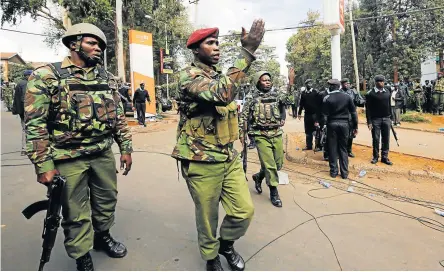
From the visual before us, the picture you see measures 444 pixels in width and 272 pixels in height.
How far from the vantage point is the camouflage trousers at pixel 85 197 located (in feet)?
8.33

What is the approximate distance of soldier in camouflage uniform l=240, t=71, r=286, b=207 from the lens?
14.7 feet

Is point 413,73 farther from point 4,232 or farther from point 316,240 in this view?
point 4,232

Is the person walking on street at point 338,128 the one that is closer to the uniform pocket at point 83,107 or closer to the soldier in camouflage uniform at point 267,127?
the soldier in camouflage uniform at point 267,127

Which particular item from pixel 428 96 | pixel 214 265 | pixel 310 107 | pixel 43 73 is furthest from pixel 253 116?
pixel 428 96

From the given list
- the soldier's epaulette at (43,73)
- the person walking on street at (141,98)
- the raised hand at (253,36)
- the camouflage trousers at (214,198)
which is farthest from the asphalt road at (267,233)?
the person walking on street at (141,98)

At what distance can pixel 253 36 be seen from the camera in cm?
216

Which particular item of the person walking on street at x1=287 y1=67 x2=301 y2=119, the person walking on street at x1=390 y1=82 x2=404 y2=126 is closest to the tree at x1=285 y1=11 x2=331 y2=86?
the person walking on street at x1=287 y1=67 x2=301 y2=119

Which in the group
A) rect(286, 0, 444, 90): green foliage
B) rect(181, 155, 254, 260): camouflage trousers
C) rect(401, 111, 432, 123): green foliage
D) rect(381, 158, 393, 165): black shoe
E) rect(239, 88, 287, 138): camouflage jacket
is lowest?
rect(381, 158, 393, 165): black shoe

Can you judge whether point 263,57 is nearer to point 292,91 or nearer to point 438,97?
point 438,97

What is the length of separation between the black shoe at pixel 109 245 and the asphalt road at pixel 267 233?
0.08m

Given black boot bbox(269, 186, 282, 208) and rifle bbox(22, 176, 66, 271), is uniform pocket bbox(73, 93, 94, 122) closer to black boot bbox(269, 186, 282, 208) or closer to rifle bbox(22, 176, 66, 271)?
rifle bbox(22, 176, 66, 271)

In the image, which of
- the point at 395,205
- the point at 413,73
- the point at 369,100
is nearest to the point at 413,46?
the point at 413,73

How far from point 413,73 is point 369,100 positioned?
809 inches

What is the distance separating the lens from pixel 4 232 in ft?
11.3
